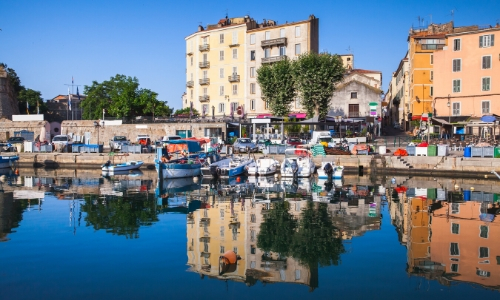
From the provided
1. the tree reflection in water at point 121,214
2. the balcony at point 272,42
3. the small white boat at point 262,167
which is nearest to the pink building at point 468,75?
the balcony at point 272,42

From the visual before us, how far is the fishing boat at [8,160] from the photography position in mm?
45500

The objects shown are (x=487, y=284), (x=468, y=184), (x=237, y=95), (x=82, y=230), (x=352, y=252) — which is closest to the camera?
(x=487, y=284)

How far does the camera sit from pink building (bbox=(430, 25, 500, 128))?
151 feet

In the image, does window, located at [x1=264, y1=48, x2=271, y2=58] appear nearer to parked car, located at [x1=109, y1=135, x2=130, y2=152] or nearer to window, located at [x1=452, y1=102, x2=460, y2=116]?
parked car, located at [x1=109, y1=135, x2=130, y2=152]

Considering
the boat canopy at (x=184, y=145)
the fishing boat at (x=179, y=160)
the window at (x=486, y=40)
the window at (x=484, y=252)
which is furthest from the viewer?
the window at (x=486, y=40)

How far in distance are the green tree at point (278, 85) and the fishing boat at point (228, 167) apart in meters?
14.1

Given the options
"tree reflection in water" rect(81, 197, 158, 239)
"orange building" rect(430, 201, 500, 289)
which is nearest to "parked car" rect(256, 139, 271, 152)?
"tree reflection in water" rect(81, 197, 158, 239)

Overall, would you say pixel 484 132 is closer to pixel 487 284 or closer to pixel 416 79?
pixel 416 79

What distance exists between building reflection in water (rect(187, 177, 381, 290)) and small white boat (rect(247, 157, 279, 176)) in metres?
6.79

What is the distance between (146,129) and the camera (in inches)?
2156

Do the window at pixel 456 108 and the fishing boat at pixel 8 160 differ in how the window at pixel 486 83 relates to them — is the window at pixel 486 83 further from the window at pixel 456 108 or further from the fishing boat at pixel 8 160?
the fishing boat at pixel 8 160

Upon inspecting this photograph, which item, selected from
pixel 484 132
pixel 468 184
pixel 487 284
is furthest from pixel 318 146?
Answer: pixel 487 284

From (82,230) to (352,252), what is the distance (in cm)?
1050

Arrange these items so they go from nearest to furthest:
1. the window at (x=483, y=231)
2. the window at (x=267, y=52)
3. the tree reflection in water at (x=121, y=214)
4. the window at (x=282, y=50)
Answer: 1. the window at (x=483, y=231)
2. the tree reflection in water at (x=121, y=214)
3. the window at (x=282, y=50)
4. the window at (x=267, y=52)
